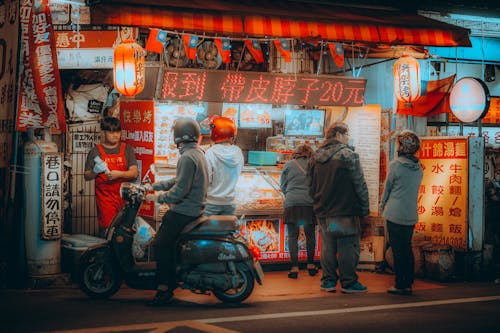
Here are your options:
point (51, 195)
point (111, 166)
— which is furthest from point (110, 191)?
point (51, 195)

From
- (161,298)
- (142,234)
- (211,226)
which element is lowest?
(161,298)

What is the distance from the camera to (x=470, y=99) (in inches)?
458

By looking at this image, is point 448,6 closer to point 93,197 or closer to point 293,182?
point 293,182

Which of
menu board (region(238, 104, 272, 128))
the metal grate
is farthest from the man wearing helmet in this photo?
the metal grate

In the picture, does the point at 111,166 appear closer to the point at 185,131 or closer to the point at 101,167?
the point at 101,167

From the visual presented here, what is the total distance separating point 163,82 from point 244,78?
56.4 inches

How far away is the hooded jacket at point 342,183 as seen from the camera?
9508 mm

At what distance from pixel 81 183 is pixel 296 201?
4.07 metres

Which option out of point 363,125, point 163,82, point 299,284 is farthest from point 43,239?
point 363,125

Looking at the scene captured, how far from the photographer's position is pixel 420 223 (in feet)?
39.2

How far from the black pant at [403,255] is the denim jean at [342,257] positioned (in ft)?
1.83

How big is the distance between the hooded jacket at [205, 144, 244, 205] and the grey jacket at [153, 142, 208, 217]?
3.38 ft

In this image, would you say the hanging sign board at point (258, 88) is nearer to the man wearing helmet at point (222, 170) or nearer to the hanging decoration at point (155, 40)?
the hanging decoration at point (155, 40)

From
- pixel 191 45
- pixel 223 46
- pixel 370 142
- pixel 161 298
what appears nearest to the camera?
pixel 161 298
